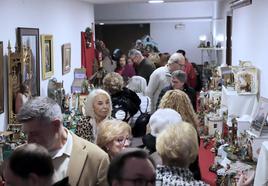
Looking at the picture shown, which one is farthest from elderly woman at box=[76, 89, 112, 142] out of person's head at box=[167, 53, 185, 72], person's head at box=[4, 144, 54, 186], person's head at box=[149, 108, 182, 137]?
person's head at box=[167, 53, 185, 72]

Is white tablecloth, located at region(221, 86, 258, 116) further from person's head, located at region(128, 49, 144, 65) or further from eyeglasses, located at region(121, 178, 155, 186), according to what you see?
eyeglasses, located at region(121, 178, 155, 186)

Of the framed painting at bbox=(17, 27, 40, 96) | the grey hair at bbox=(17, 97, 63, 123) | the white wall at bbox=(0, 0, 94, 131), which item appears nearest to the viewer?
the grey hair at bbox=(17, 97, 63, 123)

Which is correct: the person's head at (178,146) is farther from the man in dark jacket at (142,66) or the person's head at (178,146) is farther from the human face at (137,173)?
the man in dark jacket at (142,66)

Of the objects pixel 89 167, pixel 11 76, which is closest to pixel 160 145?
pixel 89 167

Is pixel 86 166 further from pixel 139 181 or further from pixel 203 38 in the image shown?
pixel 203 38

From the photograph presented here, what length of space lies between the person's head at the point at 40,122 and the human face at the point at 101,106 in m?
1.70

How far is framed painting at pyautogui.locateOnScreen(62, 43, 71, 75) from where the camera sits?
8010 millimetres

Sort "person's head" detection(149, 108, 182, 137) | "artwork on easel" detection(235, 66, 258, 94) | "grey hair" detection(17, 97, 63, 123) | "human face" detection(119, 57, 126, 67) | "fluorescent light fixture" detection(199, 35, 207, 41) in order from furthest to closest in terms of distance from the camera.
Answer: "fluorescent light fixture" detection(199, 35, 207, 41), "human face" detection(119, 57, 126, 67), "artwork on easel" detection(235, 66, 258, 94), "person's head" detection(149, 108, 182, 137), "grey hair" detection(17, 97, 63, 123)

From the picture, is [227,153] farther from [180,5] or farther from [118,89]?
[180,5]

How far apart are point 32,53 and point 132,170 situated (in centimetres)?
450

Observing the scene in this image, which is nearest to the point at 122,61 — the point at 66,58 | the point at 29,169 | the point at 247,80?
the point at 66,58

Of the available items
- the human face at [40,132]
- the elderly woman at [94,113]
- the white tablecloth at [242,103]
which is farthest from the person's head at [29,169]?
the white tablecloth at [242,103]

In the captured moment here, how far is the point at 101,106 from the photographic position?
3.97m

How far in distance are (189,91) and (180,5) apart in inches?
384
